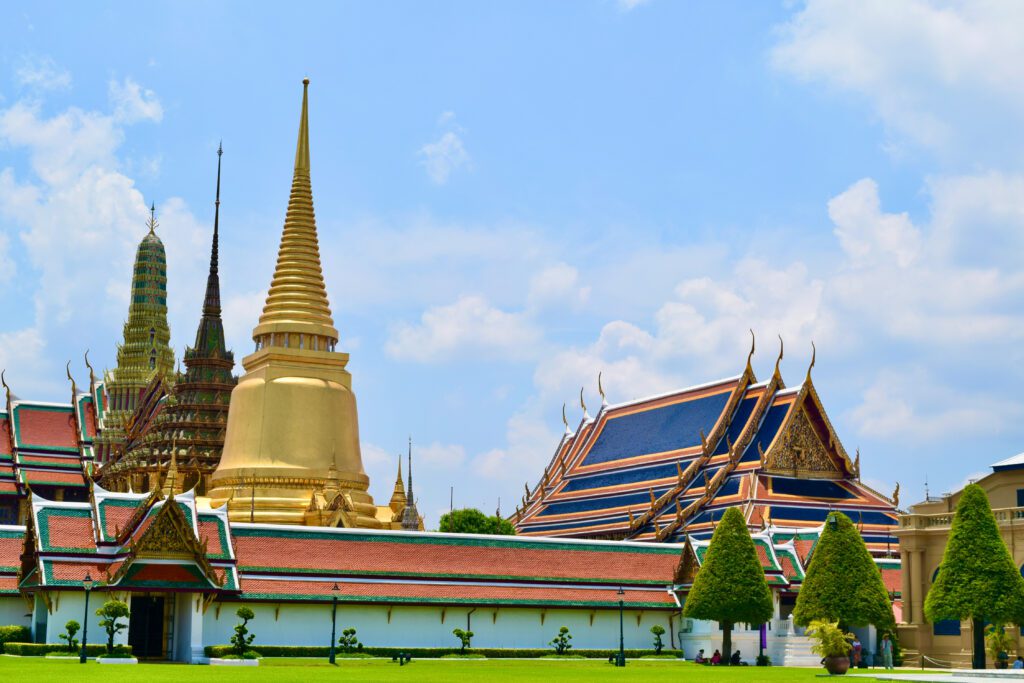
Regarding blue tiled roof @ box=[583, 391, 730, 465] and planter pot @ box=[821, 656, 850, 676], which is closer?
planter pot @ box=[821, 656, 850, 676]

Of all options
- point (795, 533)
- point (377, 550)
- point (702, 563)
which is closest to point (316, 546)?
point (377, 550)

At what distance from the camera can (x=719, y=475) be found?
60.5m

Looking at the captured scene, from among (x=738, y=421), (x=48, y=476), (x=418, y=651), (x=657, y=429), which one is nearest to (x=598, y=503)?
(x=657, y=429)

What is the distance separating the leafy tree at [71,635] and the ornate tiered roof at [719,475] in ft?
83.6

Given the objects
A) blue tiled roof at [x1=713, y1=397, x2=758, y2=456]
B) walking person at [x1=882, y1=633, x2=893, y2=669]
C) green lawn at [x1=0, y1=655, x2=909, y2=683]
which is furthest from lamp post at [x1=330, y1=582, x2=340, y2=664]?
blue tiled roof at [x1=713, y1=397, x2=758, y2=456]

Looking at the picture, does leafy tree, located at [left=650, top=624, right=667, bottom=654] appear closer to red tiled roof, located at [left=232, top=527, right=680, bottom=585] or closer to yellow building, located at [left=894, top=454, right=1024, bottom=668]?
red tiled roof, located at [left=232, top=527, right=680, bottom=585]

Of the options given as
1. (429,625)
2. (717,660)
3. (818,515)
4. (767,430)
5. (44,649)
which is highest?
(767,430)

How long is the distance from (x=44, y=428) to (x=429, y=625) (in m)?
32.0

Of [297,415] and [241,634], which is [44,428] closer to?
[297,415]

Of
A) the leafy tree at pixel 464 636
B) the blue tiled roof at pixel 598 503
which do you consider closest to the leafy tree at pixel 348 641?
the leafy tree at pixel 464 636

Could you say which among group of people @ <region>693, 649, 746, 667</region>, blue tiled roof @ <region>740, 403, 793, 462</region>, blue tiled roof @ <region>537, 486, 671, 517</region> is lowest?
group of people @ <region>693, 649, 746, 667</region>

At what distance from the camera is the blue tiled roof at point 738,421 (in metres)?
62.9

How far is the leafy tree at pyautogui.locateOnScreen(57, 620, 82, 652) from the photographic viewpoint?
121 feet

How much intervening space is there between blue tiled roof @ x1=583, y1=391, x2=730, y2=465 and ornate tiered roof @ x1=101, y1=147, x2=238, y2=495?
19.0 metres
